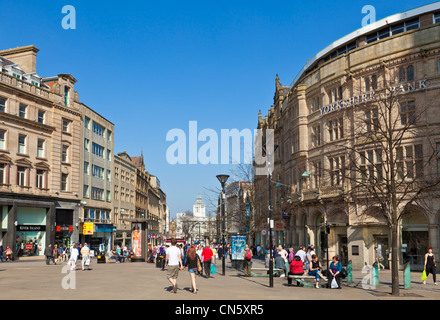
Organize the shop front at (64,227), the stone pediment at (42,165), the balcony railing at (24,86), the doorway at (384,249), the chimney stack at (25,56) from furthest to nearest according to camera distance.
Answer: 1. the chimney stack at (25,56)
2. the shop front at (64,227)
3. the stone pediment at (42,165)
4. the balcony railing at (24,86)
5. the doorway at (384,249)

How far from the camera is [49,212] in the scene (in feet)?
156

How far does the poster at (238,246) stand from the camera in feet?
102

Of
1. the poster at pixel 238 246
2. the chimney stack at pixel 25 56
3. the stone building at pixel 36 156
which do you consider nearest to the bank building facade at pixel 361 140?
the poster at pixel 238 246

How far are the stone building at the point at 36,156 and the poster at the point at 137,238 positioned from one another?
35.6 feet

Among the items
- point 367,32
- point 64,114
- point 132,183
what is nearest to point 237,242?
point 367,32

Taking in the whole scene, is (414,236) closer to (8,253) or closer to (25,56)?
(8,253)

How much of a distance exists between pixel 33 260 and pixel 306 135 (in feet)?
88.9

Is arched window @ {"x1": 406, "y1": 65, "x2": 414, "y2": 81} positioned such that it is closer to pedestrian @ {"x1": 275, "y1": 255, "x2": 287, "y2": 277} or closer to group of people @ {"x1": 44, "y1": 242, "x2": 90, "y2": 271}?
pedestrian @ {"x1": 275, "y1": 255, "x2": 287, "y2": 277}

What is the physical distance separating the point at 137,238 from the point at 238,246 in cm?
1236

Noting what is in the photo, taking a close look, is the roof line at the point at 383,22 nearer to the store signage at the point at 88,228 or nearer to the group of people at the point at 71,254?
the group of people at the point at 71,254

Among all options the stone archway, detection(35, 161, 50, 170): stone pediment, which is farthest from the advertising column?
the stone archway

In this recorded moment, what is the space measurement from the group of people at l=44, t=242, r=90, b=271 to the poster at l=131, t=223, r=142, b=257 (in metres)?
4.23

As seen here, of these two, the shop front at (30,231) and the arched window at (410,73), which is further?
the shop front at (30,231)

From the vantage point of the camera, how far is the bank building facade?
30.1 metres
